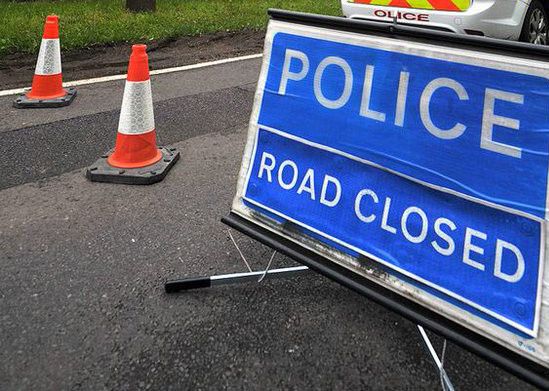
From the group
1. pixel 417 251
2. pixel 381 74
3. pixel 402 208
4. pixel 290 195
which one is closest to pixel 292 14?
pixel 381 74

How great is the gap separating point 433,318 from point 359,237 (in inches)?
14.9

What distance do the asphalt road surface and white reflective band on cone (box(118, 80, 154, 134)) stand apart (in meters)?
0.43

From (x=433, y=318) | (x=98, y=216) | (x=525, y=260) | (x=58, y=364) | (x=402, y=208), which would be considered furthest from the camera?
(x=98, y=216)

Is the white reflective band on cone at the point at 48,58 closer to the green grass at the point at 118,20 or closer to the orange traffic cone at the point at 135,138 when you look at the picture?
the orange traffic cone at the point at 135,138

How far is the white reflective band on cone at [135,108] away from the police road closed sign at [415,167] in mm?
1582

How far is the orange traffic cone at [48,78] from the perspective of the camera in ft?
15.2

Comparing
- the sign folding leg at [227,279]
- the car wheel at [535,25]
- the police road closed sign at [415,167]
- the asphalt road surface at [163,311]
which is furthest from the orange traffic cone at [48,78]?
the car wheel at [535,25]

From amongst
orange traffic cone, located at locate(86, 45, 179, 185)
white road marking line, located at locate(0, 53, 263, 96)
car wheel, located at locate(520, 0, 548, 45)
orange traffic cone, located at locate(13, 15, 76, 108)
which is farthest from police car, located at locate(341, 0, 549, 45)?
orange traffic cone, located at locate(13, 15, 76, 108)

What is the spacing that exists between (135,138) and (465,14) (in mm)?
3305

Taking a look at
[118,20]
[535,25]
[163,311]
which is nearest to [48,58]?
[163,311]

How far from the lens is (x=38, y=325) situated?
1.95 metres

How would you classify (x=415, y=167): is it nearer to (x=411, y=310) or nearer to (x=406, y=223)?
(x=406, y=223)

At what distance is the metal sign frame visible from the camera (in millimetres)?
1343

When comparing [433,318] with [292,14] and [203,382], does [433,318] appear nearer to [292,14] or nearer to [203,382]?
[203,382]
